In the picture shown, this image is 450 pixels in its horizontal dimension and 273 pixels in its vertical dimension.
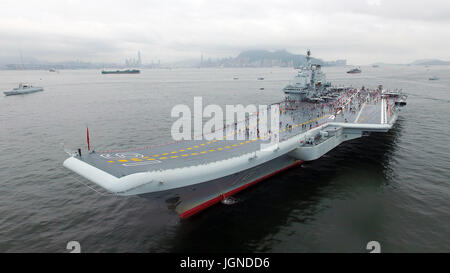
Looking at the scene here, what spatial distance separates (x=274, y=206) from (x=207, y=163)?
6.83 m

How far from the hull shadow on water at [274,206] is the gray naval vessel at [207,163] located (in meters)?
1.20

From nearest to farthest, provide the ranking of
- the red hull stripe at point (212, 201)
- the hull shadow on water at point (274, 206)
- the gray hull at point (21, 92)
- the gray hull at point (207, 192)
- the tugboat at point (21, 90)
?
the hull shadow on water at point (274, 206) < the gray hull at point (207, 192) < the red hull stripe at point (212, 201) < the gray hull at point (21, 92) < the tugboat at point (21, 90)

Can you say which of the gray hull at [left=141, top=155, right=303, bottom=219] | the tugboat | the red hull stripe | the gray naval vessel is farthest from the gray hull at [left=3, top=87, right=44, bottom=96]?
the red hull stripe

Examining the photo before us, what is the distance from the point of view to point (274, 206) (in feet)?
67.7

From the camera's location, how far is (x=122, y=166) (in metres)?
17.6

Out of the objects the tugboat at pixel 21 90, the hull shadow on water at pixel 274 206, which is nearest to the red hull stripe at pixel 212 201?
the hull shadow on water at pixel 274 206

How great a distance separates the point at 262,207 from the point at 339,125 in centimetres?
1413

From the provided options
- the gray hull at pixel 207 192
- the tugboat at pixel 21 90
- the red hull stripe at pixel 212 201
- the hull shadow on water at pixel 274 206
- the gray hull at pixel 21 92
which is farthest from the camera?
the tugboat at pixel 21 90

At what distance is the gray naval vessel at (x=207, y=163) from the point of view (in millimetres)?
15438

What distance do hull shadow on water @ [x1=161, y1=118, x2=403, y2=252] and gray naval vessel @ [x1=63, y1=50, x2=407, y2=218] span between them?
3.94 feet

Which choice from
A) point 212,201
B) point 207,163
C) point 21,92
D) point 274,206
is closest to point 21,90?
point 21,92

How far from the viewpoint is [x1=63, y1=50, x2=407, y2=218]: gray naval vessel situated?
15.4 metres

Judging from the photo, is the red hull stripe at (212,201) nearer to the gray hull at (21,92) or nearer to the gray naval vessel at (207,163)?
the gray naval vessel at (207,163)
